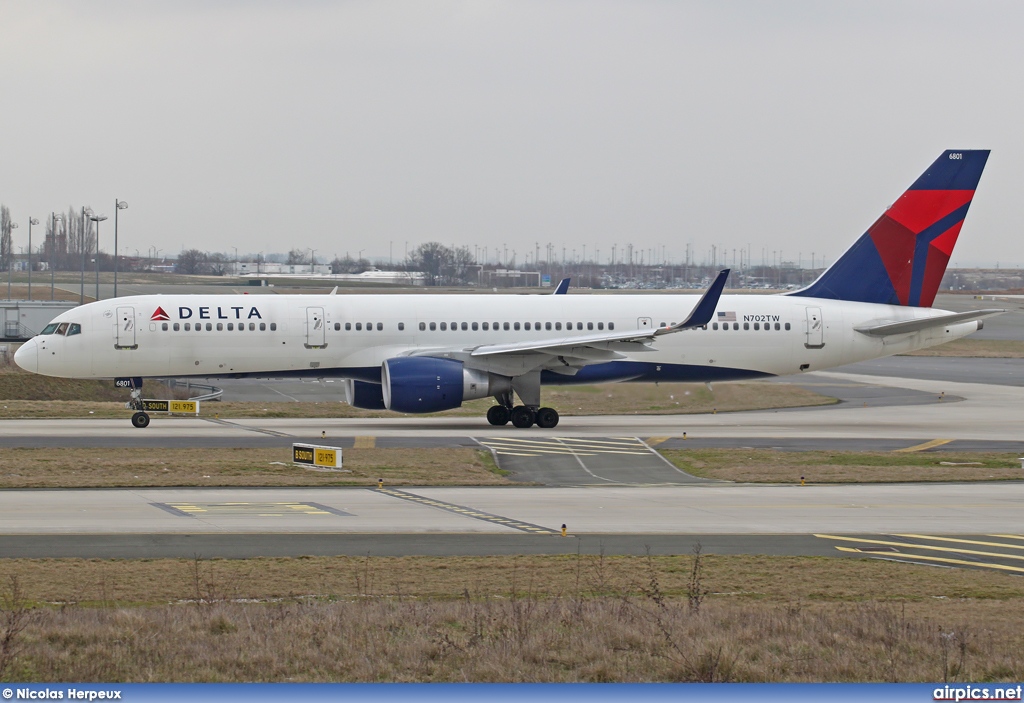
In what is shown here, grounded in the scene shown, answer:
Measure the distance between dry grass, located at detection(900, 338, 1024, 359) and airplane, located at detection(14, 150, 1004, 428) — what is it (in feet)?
106

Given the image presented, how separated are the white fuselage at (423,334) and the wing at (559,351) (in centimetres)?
48

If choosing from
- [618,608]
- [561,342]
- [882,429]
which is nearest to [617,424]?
[561,342]

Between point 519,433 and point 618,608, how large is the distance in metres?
24.0

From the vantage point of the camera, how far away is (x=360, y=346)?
40.8m

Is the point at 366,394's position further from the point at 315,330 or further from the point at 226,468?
the point at 226,468

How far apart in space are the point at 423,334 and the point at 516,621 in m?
27.1

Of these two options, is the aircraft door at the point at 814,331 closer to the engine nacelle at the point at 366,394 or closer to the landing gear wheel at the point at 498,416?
the landing gear wheel at the point at 498,416

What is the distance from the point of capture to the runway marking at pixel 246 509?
23406 millimetres

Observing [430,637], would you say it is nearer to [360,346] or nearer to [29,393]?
[360,346]

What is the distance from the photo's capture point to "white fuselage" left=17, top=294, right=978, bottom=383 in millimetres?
40031

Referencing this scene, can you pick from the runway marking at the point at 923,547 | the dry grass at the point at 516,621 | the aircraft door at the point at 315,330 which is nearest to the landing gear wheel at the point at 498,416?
the aircraft door at the point at 315,330

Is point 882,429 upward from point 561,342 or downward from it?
downward

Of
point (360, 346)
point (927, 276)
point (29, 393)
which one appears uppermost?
point (927, 276)

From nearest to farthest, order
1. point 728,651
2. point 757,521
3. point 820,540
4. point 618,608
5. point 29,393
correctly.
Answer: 1. point 728,651
2. point 618,608
3. point 820,540
4. point 757,521
5. point 29,393
